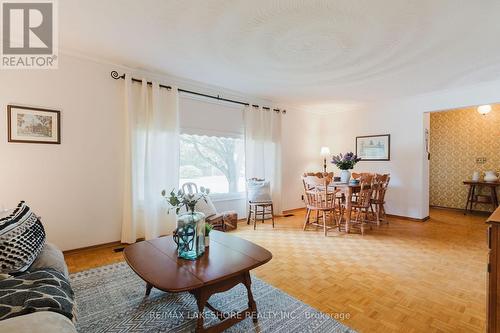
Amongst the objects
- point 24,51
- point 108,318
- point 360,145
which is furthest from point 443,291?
point 24,51

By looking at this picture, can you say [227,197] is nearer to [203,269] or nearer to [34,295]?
[203,269]

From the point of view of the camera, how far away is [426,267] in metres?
2.68

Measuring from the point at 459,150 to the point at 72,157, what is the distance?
24.5 ft

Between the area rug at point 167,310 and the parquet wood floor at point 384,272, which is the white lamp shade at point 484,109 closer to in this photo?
the parquet wood floor at point 384,272

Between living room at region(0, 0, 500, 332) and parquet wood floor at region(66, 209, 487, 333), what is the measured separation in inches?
0.8

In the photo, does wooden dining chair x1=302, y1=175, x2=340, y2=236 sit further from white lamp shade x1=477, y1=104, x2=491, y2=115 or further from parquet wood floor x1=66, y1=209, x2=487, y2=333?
white lamp shade x1=477, y1=104, x2=491, y2=115

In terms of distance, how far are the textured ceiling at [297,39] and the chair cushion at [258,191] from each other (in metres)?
1.77

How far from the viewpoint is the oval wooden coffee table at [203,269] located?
148cm

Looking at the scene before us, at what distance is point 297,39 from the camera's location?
2654 mm

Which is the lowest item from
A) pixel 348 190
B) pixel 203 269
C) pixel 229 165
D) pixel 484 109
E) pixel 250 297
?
pixel 250 297

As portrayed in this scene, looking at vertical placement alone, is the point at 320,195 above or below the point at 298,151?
below

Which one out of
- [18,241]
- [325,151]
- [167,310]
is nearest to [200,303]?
[167,310]

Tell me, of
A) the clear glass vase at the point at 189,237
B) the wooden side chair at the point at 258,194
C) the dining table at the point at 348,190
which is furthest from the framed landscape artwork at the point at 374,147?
the clear glass vase at the point at 189,237

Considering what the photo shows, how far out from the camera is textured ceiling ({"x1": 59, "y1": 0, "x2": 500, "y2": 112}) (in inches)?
83.9
